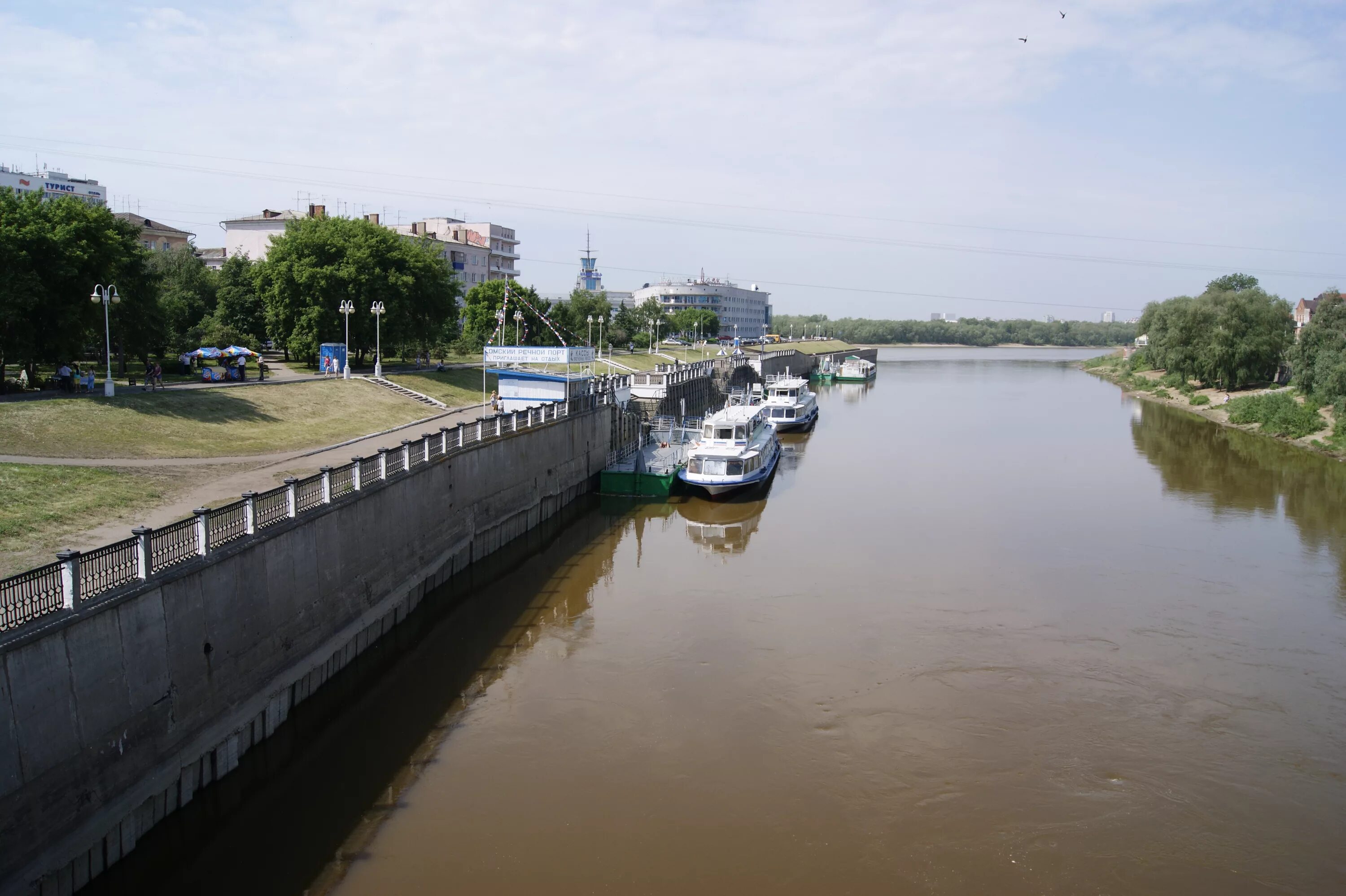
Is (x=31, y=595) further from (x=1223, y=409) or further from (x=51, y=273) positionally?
(x=1223, y=409)

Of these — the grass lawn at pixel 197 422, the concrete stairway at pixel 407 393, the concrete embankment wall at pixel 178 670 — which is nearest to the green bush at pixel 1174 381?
the concrete stairway at pixel 407 393

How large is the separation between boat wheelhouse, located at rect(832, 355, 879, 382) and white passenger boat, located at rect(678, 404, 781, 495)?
249 feet

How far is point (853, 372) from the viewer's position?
121 meters

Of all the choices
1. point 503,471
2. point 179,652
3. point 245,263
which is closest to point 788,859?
point 179,652

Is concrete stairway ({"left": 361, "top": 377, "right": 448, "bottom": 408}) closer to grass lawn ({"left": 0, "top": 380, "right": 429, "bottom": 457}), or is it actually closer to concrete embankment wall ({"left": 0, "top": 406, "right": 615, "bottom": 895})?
grass lawn ({"left": 0, "top": 380, "right": 429, "bottom": 457})

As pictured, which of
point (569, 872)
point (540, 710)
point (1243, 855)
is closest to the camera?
point (569, 872)

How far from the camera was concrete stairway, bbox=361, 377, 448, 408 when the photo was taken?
4319 cm

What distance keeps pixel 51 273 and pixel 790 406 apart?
Result: 4372 centimetres

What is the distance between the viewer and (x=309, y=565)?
18.6m

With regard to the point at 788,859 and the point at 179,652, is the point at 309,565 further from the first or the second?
the point at 788,859

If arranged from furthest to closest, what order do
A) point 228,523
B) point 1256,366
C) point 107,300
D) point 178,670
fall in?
point 1256,366, point 107,300, point 228,523, point 178,670

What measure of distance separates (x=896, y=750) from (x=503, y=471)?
57.7 feet

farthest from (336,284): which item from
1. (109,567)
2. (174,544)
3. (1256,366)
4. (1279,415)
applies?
(1256,366)

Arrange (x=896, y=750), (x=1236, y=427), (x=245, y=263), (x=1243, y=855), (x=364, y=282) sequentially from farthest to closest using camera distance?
(x=1236, y=427)
(x=245, y=263)
(x=364, y=282)
(x=896, y=750)
(x=1243, y=855)
